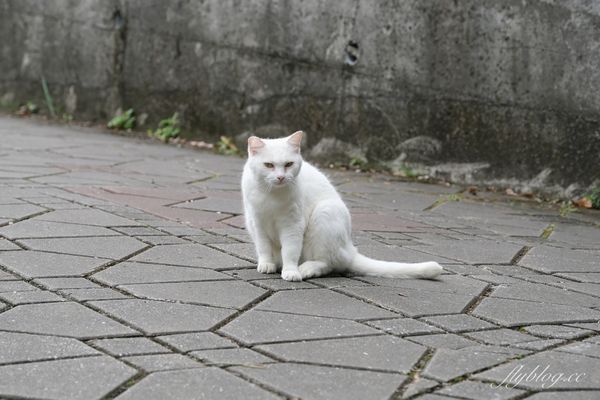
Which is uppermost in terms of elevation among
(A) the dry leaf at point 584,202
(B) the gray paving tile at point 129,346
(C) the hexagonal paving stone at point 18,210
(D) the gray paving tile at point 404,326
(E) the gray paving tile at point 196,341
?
(A) the dry leaf at point 584,202

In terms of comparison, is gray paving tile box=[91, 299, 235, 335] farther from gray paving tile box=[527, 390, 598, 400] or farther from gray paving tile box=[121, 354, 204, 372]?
gray paving tile box=[527, 390, 598, 400]

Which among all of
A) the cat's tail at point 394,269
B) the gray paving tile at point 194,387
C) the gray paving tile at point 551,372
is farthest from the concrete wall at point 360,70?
the gray paving tile at point 194,387

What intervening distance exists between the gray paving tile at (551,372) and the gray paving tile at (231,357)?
63 centimetres

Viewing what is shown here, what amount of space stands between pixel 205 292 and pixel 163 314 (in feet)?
1.12

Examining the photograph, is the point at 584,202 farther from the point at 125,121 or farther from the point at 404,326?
the point at 125,121

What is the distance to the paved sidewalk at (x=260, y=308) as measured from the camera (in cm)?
247

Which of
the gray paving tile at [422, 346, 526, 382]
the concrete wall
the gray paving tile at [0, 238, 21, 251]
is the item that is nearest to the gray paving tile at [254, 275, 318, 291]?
the gray paving tile at [422, 346, 526, 382]

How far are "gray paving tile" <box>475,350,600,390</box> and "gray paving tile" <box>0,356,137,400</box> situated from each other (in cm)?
103

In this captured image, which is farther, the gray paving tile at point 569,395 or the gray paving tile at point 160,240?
the gray paving tile at point 160,240

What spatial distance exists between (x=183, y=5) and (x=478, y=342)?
613 centimetres

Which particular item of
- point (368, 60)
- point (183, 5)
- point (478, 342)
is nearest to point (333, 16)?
point (368, 60)

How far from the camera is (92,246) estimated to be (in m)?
3.97

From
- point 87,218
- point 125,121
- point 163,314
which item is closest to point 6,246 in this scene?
point 87,218

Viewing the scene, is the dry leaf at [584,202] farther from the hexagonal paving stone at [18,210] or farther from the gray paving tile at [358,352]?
the gray paving tile at [358,352]
